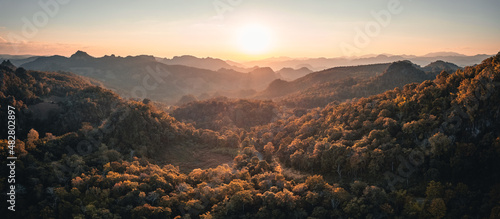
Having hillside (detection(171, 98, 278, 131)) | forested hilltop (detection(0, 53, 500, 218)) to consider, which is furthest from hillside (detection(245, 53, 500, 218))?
hillside (detection(171, 98, 278, 131))

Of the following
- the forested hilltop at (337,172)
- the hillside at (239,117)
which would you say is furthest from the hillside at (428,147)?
the hillside at (239,117)

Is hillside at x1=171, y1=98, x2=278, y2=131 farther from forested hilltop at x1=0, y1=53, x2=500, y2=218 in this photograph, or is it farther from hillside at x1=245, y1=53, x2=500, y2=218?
hillside at x1=245, y1=53, x2=500, y2=218

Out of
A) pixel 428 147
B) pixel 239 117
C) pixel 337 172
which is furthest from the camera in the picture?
pixel 239 117

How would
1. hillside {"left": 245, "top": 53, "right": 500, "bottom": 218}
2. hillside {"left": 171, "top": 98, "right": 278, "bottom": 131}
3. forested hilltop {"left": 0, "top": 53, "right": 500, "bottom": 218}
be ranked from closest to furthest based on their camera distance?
hillside {"left": 245, "top": 53, "right": 500, "bottom": 218}
forested hilltop {"left": 0, "top": 53, "right": 500, "bottom": 218}
hillside {"left": 171, "top": 98, "right": 278, "bottom": 131}

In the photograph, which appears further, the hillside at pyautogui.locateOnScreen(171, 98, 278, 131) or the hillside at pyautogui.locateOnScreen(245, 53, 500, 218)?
the hillside at pyautogui.locateOnScreen(171, 98, 278, 131)

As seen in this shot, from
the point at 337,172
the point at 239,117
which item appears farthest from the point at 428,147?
the point at 239,117

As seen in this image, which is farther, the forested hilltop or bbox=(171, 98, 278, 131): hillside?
bbox=(171, 98, 278, 131): hillside

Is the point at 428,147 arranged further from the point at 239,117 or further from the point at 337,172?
the point at 239,117

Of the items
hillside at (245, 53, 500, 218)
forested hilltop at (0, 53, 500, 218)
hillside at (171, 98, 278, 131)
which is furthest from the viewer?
hillside at (171, 98, 278, 131)
